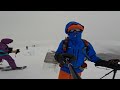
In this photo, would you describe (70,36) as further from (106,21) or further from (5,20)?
(106,21)

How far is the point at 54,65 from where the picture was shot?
20.9 ft

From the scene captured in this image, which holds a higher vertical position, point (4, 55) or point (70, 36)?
point (70, 36)

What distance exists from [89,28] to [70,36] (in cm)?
3996

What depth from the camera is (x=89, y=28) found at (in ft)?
138

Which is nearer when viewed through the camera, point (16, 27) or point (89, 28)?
point (16, 27)

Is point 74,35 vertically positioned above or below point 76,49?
above
